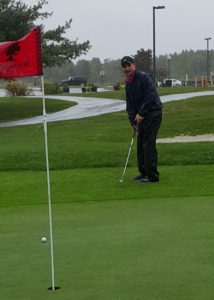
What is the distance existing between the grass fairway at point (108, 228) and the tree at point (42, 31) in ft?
51.8

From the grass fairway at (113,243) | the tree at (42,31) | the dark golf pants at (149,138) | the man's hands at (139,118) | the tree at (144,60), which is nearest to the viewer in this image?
the grass fairway at (113,243)

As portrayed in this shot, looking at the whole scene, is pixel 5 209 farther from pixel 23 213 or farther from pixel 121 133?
pixel 121 133

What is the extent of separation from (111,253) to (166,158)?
8.35 metres

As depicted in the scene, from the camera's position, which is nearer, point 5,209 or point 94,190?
point 5,209

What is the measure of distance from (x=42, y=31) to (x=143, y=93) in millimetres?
22705

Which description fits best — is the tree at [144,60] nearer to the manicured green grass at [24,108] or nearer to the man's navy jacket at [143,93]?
the manicured green grass at [24,108]

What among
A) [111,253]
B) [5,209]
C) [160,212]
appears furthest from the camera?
[5,209]

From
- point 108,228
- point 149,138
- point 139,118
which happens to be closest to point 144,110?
point 139,118

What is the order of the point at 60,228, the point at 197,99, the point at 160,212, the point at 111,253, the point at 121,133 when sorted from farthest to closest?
the point at 197,99 < the point at 121,133 < the point at 160,212 < the point at 60,228 < the point at 111,253

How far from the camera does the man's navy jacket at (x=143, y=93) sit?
10.1 metres

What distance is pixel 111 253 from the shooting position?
5.46 metres

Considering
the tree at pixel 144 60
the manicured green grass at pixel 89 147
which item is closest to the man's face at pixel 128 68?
the manicured green grass at pixel 89 147

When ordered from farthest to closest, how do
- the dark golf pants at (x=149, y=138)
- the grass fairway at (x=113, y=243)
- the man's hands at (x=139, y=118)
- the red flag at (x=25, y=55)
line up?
the dark golf pants at (x=149, y=138)
the man's hands at (x=139, y=118)
the red flag at (x=25, y=55)
the grass fairway at (x=113, y=243)

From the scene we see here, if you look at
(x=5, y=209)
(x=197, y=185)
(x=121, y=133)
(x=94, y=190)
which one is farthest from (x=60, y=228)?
(x=121, y=133)
